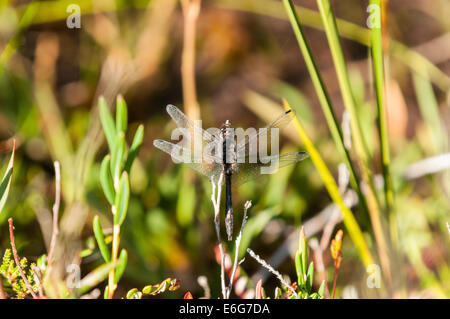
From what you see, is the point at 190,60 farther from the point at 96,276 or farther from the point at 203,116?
the point at 96,276

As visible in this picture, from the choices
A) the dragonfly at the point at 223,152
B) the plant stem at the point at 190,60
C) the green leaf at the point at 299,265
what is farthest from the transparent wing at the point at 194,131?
the green leaf at the point at 299,265

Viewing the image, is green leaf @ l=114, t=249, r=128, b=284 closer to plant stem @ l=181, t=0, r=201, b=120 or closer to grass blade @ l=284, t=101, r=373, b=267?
grass blade @ l=284, t=101, r=373, b=267

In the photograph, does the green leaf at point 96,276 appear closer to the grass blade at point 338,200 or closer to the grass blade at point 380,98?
the grass blade at point 338,200

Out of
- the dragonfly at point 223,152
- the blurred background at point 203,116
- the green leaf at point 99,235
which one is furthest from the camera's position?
the blurred background at point 203,116

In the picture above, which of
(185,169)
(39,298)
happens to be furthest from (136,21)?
(39,298)
